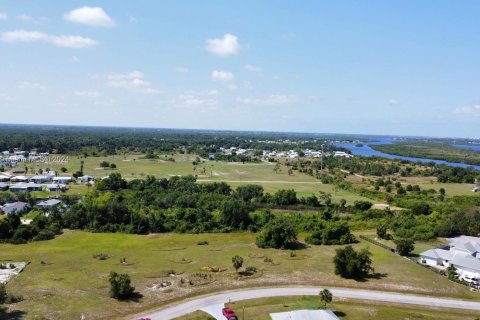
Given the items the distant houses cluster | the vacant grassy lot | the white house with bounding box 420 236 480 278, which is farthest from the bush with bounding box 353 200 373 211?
the white house with bounding box 420 236 480 278

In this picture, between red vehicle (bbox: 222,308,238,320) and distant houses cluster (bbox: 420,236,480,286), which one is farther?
distant houses cluster (bbox: 420,236,480,286)

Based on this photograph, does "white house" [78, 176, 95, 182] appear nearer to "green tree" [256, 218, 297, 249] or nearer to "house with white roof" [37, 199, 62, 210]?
"house with white roof" [37, 199, 62, 210]

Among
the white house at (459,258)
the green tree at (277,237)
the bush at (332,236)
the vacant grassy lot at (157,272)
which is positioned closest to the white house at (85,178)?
the vacant grassy lot at (157,272)

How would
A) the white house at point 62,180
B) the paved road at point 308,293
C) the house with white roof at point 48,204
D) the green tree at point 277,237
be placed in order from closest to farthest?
the paved road at point 308,293 < the green tree at point 277,237 < the house with white roof at point 48,204 < the white house at point 62,180

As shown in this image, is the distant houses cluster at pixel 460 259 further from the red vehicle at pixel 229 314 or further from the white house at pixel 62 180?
the white house at pixel 62 180

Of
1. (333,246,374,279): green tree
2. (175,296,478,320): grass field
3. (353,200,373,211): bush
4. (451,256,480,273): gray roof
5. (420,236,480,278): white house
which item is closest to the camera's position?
(175,296,478,320): grass field

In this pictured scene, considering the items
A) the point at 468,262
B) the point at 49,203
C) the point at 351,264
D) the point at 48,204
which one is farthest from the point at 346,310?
the point at 49,203

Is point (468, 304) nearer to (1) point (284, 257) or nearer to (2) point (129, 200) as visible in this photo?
(1) point (284, 257)
